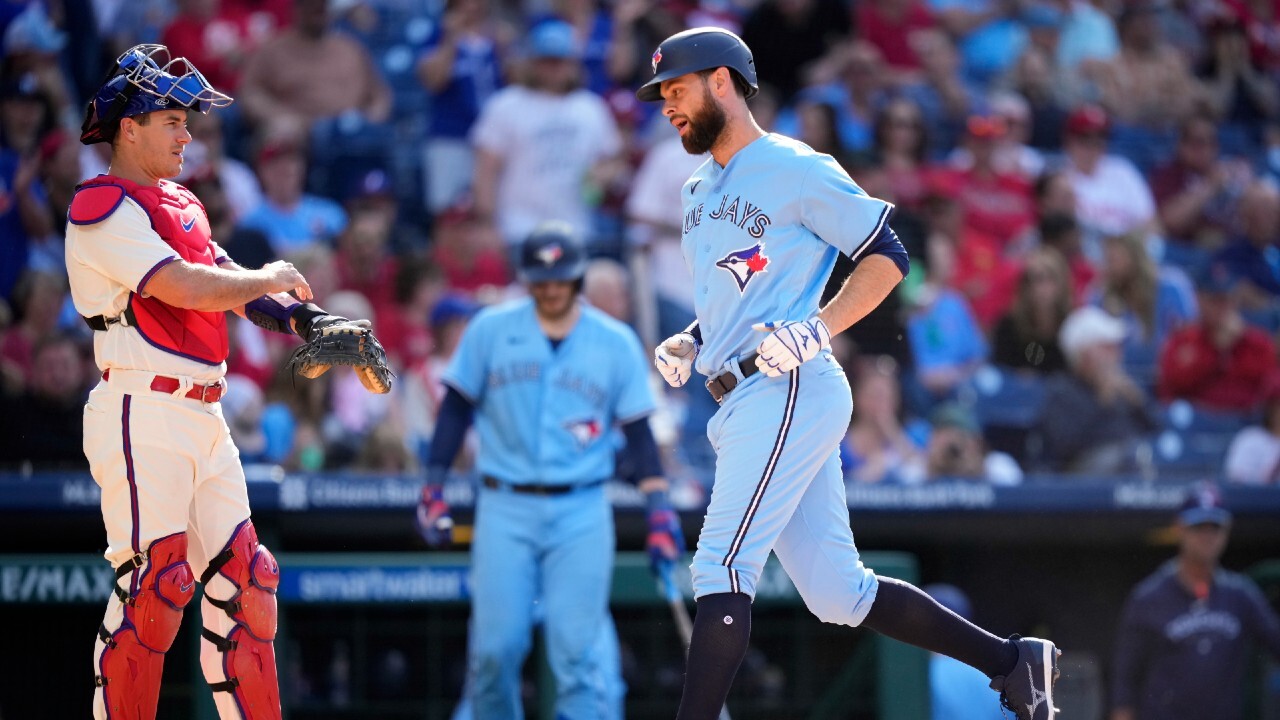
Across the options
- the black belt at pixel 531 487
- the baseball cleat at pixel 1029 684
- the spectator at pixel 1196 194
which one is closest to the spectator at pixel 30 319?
the black belt at pixel 531 487

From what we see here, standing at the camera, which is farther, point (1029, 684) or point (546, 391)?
point (546, 391)

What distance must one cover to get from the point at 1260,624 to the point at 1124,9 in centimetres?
656

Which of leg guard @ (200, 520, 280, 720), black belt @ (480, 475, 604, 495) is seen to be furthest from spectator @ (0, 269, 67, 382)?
leg guard @ (200, 520, 280, 720)

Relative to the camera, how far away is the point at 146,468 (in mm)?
3932

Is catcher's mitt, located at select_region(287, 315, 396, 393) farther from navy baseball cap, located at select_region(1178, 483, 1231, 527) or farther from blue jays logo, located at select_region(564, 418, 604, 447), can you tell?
navy baseball cap, located at select_region(1178, 483, 1231, 527)

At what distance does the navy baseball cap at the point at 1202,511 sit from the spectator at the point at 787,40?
4.59 m

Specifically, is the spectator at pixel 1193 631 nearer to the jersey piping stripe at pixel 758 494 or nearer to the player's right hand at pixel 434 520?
the player's right hand at pixel 434 520

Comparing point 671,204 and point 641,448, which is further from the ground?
point 671,204

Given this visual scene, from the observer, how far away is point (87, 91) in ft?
30.8

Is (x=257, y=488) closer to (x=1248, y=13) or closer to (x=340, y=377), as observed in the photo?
(x=340, y=377)

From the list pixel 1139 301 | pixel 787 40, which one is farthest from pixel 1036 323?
pixel 787 40

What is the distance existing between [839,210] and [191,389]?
1765 millimetres

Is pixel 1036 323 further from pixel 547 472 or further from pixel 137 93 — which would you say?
pixel 137 93

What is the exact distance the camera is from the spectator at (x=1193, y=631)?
706 centimetres
